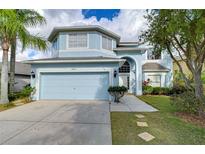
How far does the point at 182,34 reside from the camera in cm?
712

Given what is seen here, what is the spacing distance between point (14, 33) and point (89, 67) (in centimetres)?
586

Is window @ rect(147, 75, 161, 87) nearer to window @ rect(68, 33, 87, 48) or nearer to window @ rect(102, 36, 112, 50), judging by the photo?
window @ rect(102, 36, 112, 50)

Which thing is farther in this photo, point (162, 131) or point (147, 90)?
point (147, 90)

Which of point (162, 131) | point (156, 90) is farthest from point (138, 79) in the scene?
point (162, 131)

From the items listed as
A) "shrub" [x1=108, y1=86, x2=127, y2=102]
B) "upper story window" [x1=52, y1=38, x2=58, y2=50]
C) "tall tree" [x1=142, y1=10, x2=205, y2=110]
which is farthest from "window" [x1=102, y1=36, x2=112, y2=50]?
"tall tree" [x1=142, y1=10, x2=205, y2=110]

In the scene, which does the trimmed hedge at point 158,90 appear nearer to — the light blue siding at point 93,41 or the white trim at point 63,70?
the white trim at point 63,70

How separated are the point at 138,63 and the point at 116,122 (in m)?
12.9

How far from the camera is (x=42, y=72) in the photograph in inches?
528

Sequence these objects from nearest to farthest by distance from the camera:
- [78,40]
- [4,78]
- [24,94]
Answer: [4,78] → [24,94] → [78,40]

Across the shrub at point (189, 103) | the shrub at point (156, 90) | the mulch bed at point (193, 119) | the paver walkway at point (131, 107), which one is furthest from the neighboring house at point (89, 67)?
the mulch bed at point (193, 119)

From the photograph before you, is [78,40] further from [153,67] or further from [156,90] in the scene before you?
[153,67]

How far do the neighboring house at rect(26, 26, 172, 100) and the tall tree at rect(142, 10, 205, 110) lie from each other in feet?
14.7

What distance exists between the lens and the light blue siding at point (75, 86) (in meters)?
13.0
